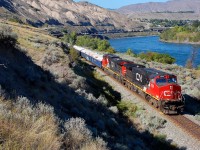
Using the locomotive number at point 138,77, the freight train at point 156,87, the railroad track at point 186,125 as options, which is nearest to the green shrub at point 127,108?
the freight train at point 156,87

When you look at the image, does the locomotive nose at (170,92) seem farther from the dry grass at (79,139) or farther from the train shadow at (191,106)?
the dry grass at (79,139)

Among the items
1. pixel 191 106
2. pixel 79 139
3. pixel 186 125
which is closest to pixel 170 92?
pixel 186 125

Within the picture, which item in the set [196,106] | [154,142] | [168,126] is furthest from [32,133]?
[196,106]

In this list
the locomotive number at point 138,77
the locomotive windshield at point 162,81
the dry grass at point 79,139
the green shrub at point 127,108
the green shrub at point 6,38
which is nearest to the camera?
the dry grass at point 79,139

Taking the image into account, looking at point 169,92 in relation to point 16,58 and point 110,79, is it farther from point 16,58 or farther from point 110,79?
point 110,79

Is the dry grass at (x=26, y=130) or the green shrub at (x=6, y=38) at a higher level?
the green shrub at (x=6, y=38)

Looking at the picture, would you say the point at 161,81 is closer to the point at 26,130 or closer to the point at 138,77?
the point at 138,77

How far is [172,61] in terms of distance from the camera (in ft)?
280

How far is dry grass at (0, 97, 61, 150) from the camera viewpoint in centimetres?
681

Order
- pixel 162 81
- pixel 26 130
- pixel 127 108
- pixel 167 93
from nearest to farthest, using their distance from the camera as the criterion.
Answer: pixel 26 130, pixel 167 93, pixel 162 81, pixel 127 108

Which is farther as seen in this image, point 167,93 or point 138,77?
point 138,77

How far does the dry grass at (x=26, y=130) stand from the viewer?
6810 mm

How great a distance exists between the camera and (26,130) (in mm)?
7484

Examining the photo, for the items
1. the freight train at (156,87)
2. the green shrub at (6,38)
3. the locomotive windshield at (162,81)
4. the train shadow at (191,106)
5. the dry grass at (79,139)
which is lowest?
the train shadow at (191,106)
